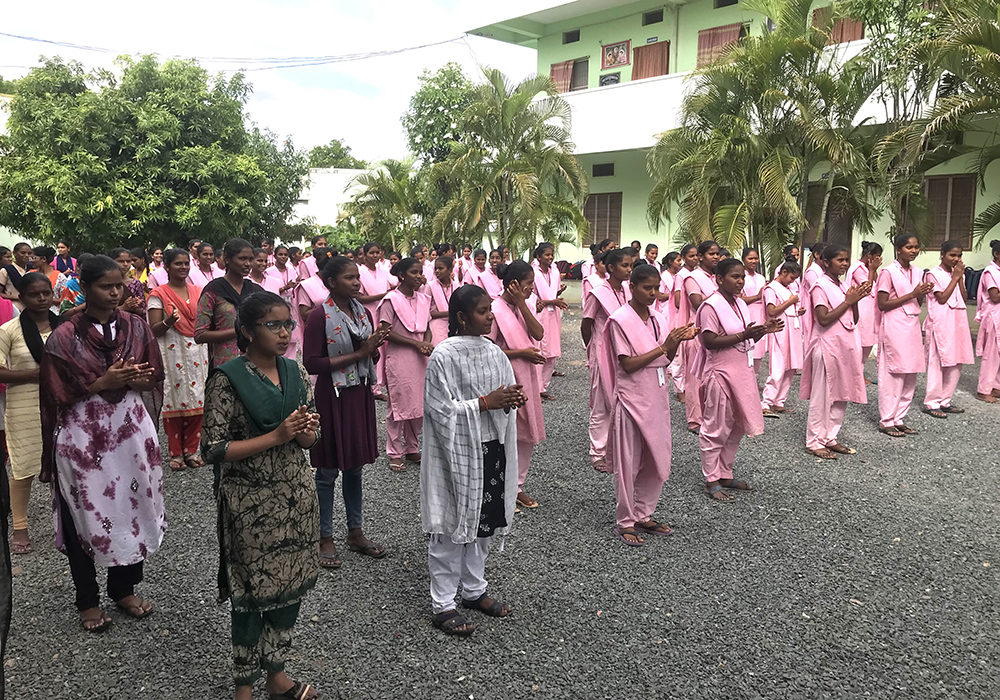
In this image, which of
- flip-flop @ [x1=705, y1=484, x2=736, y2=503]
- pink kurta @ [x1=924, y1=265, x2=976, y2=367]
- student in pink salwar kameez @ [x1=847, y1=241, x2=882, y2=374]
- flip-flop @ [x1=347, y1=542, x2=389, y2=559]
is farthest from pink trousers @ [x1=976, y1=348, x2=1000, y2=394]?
flip-flop @ [x1=347, y1=542, x2=389, y2=559]

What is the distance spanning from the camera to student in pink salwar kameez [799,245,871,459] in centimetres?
653

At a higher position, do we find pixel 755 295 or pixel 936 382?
pixel 755 295

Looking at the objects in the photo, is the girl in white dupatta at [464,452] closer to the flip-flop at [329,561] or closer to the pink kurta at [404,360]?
the flip-flop at [329,561]

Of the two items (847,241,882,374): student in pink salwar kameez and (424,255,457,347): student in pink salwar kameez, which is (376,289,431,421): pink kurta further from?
(847,241,882,374): student in pink salwar kameez

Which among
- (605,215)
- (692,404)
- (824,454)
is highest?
(605,215)

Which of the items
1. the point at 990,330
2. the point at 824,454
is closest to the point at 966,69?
the point at 990,330

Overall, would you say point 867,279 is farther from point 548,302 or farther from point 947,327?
point 548,302

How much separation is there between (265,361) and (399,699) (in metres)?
1.49

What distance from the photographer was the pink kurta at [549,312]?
9414mm

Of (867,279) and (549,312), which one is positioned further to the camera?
(549,312)

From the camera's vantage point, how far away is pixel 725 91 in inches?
473

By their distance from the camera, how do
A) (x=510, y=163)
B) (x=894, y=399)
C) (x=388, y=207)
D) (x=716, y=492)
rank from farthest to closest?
(x=388, y=207), (x=510, y=163), (x=894, y=399), (x=716, y=492)

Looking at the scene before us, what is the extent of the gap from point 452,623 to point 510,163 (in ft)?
44.0

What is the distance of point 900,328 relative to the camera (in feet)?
24.5
